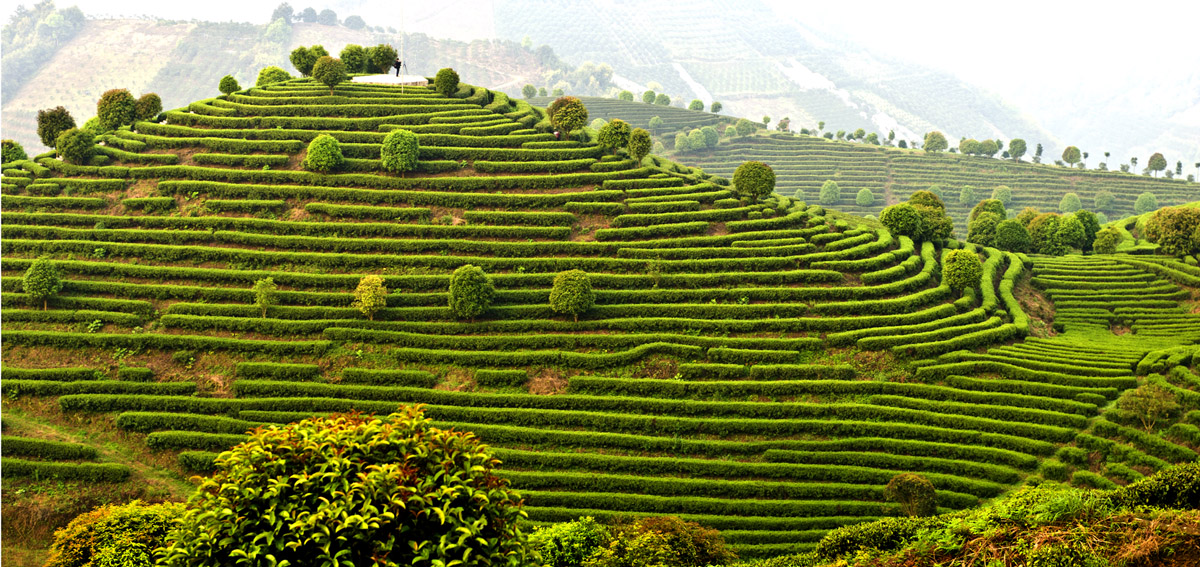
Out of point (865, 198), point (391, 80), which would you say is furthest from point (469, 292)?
point (865, 198)

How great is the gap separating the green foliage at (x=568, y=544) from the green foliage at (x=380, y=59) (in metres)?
57.6

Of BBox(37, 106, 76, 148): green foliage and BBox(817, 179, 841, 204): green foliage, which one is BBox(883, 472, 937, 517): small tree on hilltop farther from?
BBox(817, 179, 841, 204): green foliage

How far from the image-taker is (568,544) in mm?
22938

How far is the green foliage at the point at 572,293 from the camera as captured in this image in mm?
43781

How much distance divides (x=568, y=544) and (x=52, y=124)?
2173 inches

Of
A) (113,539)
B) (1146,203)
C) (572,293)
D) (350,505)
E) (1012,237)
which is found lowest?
(113,539)

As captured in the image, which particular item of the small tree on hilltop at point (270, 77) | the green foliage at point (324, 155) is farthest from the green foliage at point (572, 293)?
the small tree on hilltop at point (270, 77)

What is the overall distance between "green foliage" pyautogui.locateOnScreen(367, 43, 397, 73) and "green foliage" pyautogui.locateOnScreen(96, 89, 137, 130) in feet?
66.9

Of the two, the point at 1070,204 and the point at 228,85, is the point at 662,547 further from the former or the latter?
the point at 1070,204

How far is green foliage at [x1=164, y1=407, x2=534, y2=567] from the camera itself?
1482 centimetres

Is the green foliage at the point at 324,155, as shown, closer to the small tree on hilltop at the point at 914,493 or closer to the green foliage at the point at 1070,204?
the small tree on hilltop at the point at 914,493

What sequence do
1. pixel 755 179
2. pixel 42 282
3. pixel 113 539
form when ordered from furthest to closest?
pixel 755 179, pixel 42 282, pixel 113 539

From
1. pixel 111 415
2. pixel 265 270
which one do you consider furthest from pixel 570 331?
pixel 111 415

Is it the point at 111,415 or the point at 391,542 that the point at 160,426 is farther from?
the point at 391,542
